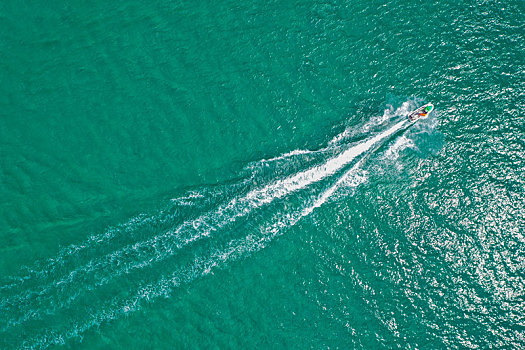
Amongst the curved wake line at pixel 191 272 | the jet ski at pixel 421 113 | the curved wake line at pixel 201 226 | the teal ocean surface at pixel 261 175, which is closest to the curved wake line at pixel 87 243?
the teal ocean surface at pixel 261 175

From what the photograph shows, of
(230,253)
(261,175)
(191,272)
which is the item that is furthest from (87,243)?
(261,175)

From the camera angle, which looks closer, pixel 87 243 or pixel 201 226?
pixel 87 243

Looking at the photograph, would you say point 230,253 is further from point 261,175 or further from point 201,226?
point 261,175

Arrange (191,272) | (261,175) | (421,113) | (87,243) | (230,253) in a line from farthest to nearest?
(421,113), (261,175), (230,253), (191,272), (87,243)

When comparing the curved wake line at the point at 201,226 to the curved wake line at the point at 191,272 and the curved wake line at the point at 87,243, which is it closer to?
the curved wake line at the point at 87,243

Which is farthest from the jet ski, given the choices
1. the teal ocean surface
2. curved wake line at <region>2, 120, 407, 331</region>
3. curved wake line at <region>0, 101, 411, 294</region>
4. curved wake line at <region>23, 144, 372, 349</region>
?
curved wake line at <region>0, 101, 411, 294</region>

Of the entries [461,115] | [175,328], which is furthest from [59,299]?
[461,115]
